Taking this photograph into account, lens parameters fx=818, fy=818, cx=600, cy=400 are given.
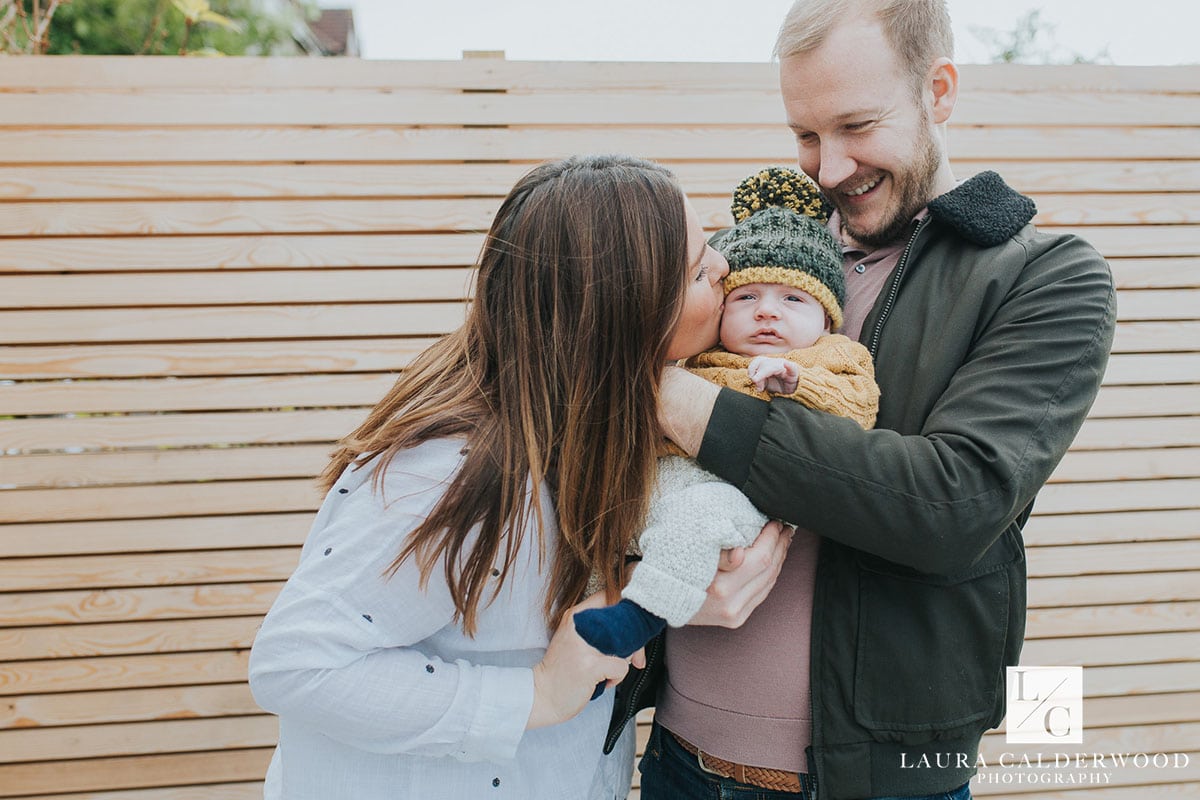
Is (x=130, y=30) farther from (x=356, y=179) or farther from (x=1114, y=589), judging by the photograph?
(x=1114, y=589)

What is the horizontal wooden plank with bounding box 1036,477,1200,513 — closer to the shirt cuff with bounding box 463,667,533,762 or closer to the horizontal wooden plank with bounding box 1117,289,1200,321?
the horizontal wooden plank with bounding box 1117,289,1200,321

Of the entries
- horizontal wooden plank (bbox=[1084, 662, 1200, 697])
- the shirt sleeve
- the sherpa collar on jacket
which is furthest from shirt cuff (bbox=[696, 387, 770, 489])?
horizontal wooden plank (bbox=[1084, 662, 1200, 697])

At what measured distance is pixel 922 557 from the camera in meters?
1.21

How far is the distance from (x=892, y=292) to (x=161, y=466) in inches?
88.3

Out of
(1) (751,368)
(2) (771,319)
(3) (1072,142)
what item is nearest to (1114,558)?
(3) (1072,142)

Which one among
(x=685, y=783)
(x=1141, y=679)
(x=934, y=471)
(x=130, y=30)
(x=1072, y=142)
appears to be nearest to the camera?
(x=934, y=471)

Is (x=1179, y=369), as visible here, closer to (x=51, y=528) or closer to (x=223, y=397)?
(x=223, y=397)

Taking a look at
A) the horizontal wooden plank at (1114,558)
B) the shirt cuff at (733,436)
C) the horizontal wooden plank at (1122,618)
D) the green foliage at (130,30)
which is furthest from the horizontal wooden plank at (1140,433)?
the green foliage at (130,30)

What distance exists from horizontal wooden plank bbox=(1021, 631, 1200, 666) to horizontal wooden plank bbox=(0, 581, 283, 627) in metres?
2.66

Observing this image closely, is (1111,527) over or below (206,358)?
below

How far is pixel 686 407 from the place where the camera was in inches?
51.4

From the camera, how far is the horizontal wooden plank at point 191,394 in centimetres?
254

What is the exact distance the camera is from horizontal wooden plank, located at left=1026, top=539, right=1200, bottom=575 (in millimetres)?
2857

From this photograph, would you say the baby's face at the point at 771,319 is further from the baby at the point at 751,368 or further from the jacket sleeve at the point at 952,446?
the jacket sleeve at the point at 952,446
